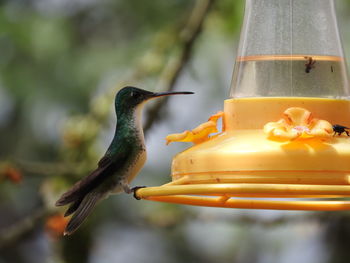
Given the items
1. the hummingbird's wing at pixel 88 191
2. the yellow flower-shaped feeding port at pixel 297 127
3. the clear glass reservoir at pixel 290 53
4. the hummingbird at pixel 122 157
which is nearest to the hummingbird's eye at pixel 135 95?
the hummingbird at pixel 122 157

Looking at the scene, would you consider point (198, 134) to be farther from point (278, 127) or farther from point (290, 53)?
point (290, 53)

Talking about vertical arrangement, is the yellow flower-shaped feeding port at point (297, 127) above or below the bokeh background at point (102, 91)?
above

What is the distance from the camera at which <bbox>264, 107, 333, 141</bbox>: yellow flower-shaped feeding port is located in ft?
13.9

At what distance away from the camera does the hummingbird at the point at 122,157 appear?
522 centimetres

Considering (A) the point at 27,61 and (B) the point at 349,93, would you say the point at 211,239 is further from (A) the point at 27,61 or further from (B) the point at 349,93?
(B) the point at 349,93

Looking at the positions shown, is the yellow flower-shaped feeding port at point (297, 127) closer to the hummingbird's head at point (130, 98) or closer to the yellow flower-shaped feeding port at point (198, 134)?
the yellow flower-shaped feeding port at point (198, 134)

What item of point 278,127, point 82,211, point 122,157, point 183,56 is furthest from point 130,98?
point 183,56

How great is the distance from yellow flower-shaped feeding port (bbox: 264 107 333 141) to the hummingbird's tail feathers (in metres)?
1.26

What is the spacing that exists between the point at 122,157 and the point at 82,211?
44 cm

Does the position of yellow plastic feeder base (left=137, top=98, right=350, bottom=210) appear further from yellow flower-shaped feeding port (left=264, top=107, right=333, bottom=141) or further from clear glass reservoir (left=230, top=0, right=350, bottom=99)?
clear glass reservoir (left=230, top=0, right=350, bottom=99)

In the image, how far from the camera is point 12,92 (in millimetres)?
14945

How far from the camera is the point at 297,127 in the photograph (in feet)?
14.2

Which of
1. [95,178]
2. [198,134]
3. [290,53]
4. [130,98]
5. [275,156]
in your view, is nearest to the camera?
[275,156]

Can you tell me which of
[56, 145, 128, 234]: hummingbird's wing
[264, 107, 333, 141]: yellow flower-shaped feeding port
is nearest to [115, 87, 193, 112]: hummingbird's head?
[56, 145, 128, 234]: hummingbird's wing
